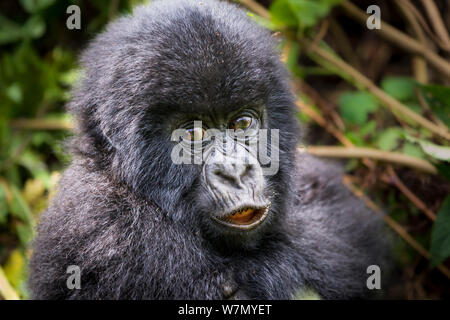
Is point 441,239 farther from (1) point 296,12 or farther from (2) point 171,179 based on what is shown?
(1) point 296,12

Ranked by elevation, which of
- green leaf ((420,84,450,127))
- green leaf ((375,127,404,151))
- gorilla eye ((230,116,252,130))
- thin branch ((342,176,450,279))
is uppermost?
green leaf ((420,84,450,127))

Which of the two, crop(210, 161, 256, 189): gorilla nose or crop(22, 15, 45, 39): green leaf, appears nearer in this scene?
crop(210, 161, 256, 189): gorilla nose

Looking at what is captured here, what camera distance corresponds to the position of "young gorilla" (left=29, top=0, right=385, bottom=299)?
8.79 feet

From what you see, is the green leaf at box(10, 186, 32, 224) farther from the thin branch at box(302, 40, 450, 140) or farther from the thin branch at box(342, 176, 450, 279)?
the thin branch at box(302, 40, 450, 140)

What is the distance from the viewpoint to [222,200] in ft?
8.79

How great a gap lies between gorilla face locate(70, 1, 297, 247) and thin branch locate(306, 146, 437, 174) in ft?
4.82

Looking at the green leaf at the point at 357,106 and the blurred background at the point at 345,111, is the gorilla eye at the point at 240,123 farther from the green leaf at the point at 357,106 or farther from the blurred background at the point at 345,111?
the green leaf at the point at 357,106

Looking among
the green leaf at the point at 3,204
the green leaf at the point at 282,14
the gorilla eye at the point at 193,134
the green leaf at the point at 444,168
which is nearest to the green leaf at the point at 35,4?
the green leaf at the point at 3,204

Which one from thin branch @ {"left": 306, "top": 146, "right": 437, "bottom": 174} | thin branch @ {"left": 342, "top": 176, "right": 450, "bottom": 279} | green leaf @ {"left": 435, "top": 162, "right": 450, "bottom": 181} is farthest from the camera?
thin branch @ {"left": 306, "top": 146, "right": 437, "bottom": 174}

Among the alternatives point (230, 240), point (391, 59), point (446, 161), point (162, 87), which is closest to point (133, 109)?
point (162, 87)

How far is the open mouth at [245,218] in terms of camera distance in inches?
108

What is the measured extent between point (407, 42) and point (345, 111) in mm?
905

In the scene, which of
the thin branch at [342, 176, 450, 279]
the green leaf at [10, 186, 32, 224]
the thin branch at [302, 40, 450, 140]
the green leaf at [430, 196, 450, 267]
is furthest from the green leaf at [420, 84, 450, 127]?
the green leaf at [10, 186, 32, 224]
